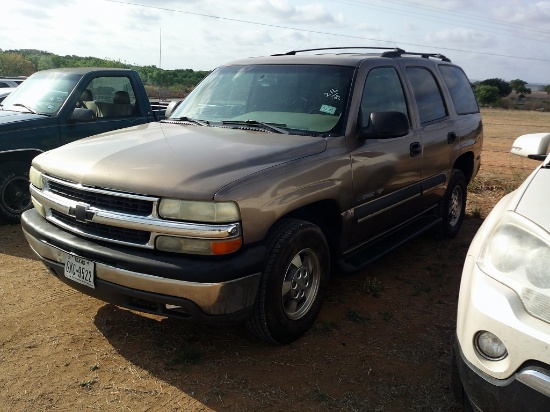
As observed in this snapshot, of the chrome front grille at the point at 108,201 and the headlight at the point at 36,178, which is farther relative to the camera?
the headlight at the point at 36,178

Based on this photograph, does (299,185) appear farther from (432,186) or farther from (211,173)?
(432,186)

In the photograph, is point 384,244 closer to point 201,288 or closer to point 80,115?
point 201,288

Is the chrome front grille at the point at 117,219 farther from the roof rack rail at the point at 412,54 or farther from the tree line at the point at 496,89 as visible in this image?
the tree line at the point at 496,89

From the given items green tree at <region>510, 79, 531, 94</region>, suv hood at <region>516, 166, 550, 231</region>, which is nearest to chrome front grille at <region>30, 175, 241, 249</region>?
suv hood at <region>516, 166, 550, 231</region>

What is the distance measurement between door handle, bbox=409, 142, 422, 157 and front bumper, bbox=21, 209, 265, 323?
2.13 meters

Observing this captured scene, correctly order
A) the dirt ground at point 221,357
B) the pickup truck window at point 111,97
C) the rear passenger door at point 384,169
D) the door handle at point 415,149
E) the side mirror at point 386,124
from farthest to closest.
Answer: the pickup truck window at point 111,97, the door handle at point 415,149, the rear passenger door at point 384,169, the side mirror at point 386,124, the dirt ground at point 221,357

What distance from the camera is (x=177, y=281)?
2.82 meters

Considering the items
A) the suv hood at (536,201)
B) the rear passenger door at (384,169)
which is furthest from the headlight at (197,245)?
the suv hood at (536,201)

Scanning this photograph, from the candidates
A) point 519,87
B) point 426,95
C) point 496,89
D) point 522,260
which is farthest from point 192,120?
point 519,87

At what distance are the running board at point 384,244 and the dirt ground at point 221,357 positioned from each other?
0.34 meters

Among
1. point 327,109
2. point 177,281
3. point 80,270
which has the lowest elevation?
point 80,270

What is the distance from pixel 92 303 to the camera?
4.07m

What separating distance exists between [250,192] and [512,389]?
161cm

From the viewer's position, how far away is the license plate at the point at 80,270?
3.10 meters
